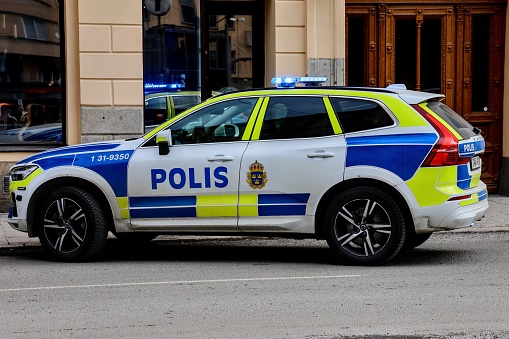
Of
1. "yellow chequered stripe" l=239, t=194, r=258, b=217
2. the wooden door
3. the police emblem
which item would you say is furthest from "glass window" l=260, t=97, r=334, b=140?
the wooden door

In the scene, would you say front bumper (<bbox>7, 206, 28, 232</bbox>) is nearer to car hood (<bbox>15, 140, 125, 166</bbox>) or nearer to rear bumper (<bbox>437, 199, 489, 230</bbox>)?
car hood (<bbox>15, 140, 125, 166</bbox>)

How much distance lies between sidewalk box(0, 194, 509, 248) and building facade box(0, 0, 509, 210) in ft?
3.80

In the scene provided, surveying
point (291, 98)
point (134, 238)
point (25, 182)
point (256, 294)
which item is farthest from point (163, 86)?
point (256, 294)

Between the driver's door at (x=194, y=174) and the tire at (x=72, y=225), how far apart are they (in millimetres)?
371

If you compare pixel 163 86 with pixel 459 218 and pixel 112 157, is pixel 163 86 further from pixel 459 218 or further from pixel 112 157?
pixel 459 218

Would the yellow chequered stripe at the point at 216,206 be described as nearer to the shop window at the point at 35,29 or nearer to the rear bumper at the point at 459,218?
the rear bumper at the point at 459,218

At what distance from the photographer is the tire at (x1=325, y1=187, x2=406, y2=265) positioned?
9.33m

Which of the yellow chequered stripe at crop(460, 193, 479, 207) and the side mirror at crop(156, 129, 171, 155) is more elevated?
the side mirror at crop(156, 129, 171, 155)

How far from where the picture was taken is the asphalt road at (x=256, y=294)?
6910 mm

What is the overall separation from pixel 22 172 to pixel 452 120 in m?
4.25

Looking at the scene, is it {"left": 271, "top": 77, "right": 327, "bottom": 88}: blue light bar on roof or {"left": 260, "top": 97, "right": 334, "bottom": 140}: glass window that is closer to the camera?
{"left": 260, "top": 97, "right": 334, "bottom": 140}: glass window

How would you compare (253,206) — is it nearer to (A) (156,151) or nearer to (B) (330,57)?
(A) (156,151)

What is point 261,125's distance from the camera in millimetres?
9781

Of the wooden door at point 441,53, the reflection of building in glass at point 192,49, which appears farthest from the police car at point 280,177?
the wooden door at point 441,53
